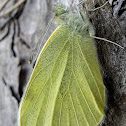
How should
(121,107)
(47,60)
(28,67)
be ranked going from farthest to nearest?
(28,67)
(47,60)
(121,107)

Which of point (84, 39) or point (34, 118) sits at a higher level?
point (84, 39)

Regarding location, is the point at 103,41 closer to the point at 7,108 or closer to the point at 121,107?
the point at 121,107

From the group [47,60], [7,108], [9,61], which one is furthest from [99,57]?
[7,108]

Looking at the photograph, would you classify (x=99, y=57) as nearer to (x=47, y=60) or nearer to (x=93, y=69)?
(x=93, y=69)

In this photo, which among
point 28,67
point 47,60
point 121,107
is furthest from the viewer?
point 28,67

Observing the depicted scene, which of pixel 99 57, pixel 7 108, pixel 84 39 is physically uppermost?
pixel 84 39

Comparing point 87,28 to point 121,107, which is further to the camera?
point 87,28
